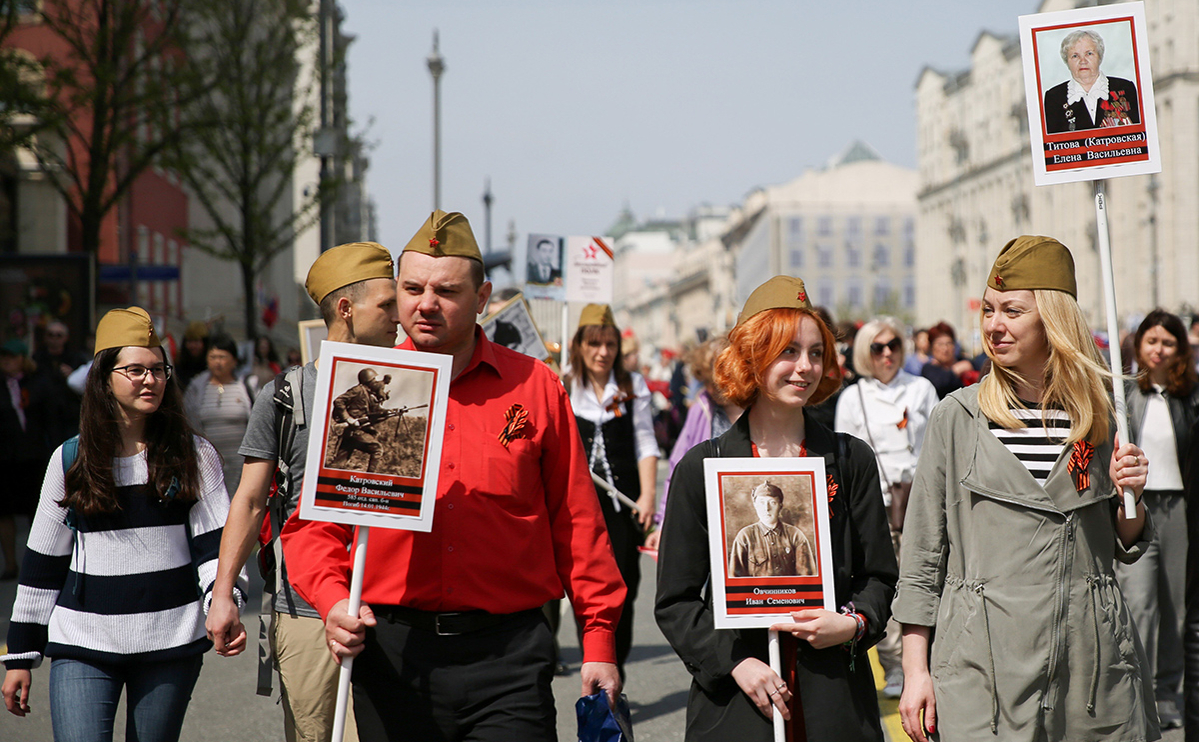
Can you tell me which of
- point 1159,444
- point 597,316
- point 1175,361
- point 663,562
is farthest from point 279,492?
point 1175,361

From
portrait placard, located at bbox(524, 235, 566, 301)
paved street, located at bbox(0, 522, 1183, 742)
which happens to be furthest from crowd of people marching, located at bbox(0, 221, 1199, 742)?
portrait placard, located at bbox(524, 235, 566, 301)

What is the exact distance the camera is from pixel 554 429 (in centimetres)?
373

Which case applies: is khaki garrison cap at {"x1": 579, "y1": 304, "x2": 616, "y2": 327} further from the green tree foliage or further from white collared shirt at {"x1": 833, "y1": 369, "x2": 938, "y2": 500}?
the green tree foliage

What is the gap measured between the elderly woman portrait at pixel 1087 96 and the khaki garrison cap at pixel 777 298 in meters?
1.26

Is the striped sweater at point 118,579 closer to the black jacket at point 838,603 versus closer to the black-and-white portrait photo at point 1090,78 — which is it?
the black jacket at point 838,603

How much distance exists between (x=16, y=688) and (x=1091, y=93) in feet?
13.0

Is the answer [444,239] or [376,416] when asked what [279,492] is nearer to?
[376,416]

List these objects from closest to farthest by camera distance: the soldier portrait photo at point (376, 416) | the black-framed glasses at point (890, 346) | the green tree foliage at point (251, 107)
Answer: the soldier portrait photo at point (376, 416) < the black-framed glasses at point (890, 346) < the green tree foliage at point (251, 107)

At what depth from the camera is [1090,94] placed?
4414mm

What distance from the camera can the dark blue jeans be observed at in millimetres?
4078

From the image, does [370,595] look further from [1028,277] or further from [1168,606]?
[1168,606]

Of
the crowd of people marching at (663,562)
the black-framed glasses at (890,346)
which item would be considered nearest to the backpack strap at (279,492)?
the crowd of people marching at (663,562)

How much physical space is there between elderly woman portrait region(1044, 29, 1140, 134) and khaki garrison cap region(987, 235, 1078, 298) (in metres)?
0.83

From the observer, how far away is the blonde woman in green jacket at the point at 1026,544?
3529 mm
